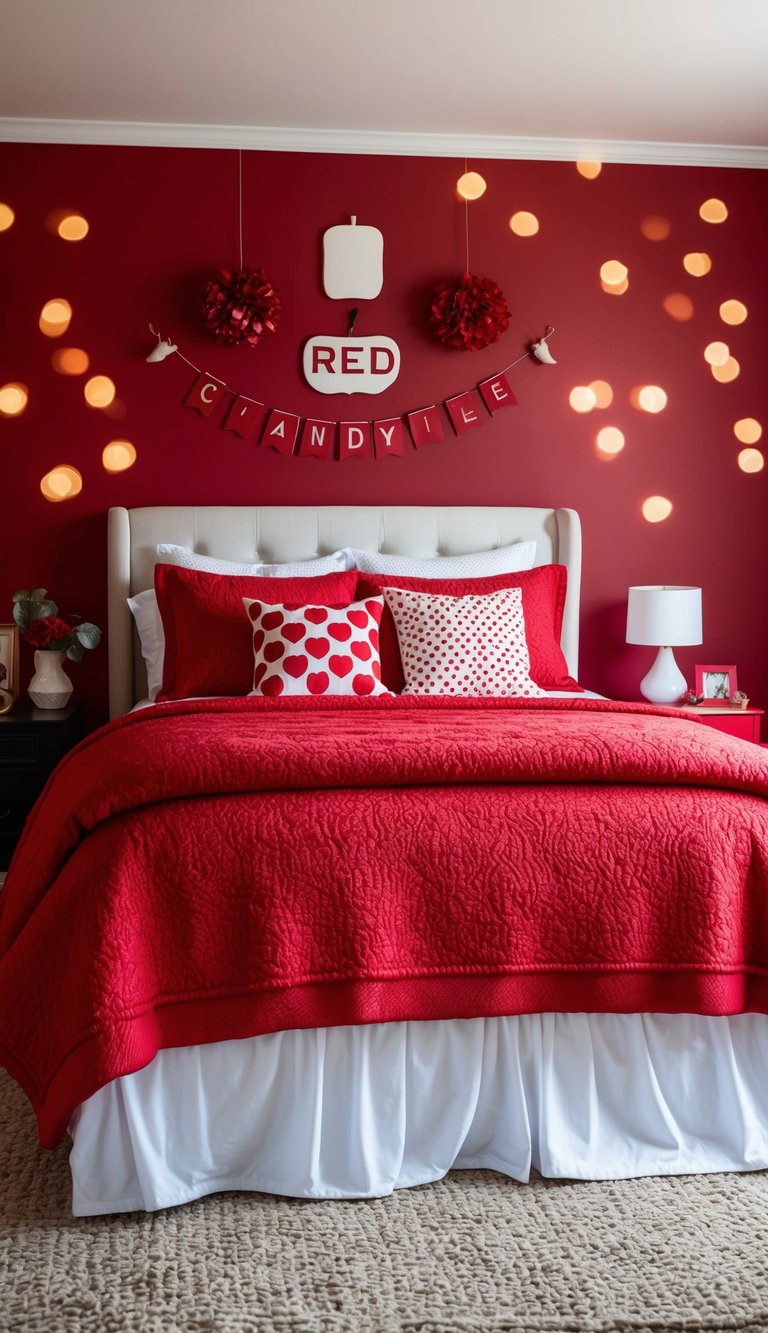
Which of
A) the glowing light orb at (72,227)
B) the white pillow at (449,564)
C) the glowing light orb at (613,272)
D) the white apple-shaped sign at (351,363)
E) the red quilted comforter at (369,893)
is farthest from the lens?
the glowing light orb at (613,272)

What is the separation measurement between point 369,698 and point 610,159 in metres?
2.43

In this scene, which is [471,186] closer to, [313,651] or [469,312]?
[469,312]

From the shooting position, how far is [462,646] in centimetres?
332

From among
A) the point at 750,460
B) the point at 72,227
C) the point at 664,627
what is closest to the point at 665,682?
the point at 664,627

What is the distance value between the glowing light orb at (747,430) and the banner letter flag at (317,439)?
1.51 m

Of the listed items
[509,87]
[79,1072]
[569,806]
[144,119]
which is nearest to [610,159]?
[509,87]

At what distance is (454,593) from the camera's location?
3.56m

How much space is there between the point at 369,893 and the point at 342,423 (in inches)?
93.9

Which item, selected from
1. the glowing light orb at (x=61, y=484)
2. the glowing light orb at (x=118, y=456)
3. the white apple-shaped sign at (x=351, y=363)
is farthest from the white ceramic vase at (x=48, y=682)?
the white apple-shaped sign at (x=351, y=363)

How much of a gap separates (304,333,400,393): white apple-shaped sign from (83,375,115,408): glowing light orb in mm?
685

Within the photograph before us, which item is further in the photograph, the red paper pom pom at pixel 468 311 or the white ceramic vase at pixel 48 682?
the red paper pom pom at pixel 468 311

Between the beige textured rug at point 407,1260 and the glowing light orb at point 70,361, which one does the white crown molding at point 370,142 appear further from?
the beige textured rug at point 407,1260

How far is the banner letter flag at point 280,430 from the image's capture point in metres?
3.92

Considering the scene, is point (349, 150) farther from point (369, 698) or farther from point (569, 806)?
point (569, 806)
